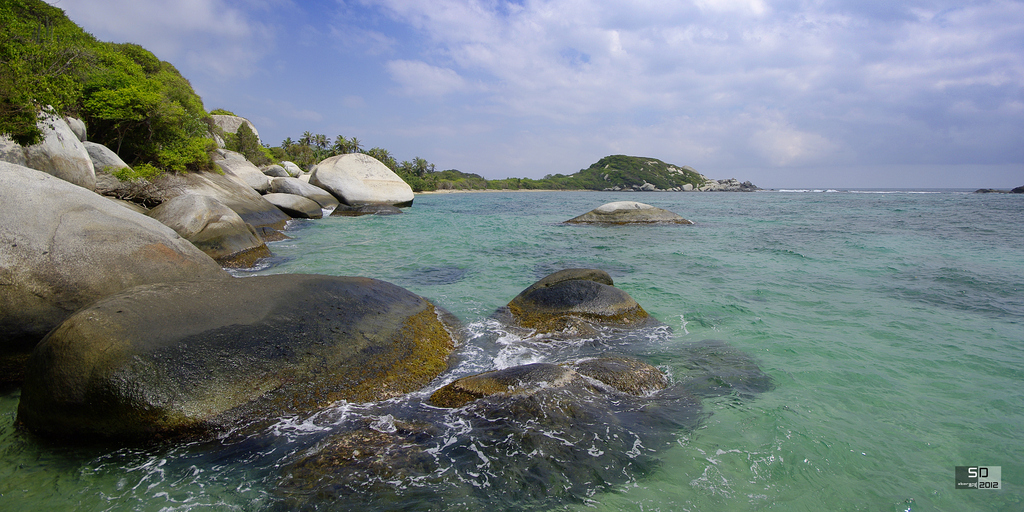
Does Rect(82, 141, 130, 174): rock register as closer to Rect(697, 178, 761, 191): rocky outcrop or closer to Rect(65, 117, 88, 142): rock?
Rect(65, 117, 88, 142): rock

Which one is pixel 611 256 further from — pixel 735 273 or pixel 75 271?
pixel 75 271

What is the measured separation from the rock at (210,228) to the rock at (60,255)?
4.78m

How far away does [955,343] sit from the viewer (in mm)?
6402

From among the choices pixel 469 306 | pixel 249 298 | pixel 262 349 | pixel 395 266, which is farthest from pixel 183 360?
pixel 395 266

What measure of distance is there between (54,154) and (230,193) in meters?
7.08

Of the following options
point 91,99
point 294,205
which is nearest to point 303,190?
point 294,205

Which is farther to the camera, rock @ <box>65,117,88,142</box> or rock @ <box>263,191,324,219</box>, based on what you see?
rock @ <box>263,191,324,219</box>

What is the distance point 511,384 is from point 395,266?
7.85 meters

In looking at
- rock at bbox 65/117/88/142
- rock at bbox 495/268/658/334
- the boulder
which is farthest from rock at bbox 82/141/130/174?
rock at bbox 495/268/658/334

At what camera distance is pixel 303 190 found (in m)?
26.6

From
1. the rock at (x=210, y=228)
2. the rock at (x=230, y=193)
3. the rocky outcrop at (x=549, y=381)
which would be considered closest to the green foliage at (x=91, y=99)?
the rock at (x=230, y=193)

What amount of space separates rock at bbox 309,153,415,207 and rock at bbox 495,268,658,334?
23717 mm

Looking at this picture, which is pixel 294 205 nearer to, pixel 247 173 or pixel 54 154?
pixel 247 173

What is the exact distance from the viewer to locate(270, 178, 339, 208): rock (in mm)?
26188
